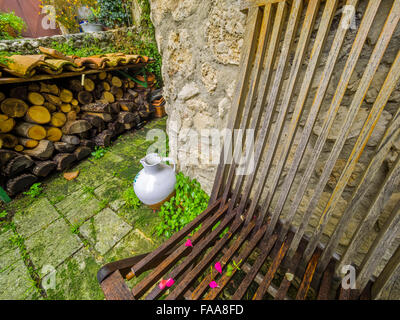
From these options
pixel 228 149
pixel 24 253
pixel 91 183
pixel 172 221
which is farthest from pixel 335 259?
pixel 91 183

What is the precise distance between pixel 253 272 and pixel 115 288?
68cm

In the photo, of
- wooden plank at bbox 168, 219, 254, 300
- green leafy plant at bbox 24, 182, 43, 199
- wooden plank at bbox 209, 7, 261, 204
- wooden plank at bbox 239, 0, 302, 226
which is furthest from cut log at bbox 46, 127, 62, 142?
wooden plank at bbox 239, 0, 302, 226

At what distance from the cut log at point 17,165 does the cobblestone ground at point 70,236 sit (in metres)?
0.31

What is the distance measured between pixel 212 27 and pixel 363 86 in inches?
37.6

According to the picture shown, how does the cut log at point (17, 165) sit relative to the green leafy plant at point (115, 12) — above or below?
below

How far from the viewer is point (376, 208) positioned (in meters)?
0.71

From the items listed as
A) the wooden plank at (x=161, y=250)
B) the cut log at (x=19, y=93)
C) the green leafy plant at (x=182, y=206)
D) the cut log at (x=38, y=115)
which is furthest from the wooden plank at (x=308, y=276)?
the cut log at (x=19, y=93)

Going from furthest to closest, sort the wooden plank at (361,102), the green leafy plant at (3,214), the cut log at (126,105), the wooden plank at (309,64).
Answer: the cut log at (126,105), the green leafy plant at (3,214), the wooden plank at (309,64), the wooden plank at (361,102)

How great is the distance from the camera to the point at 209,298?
0.80 meters

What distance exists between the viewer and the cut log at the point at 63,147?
249 centimetres

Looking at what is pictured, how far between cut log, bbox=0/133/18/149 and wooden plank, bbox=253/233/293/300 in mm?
3041

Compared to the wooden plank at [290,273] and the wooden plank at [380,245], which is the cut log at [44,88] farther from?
the wooden plank at [380,245]

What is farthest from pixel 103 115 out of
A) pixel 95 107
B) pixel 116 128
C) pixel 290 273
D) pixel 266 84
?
pixel 290 273
